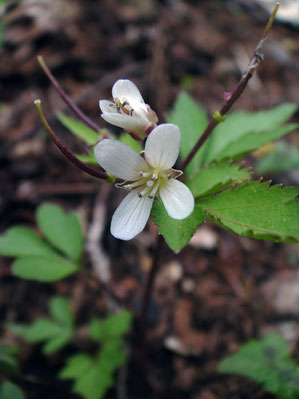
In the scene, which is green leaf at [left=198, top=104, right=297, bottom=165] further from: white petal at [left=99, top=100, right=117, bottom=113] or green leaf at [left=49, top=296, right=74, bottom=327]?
green leaf at [left=49, top=296, right=74, bottom=327]

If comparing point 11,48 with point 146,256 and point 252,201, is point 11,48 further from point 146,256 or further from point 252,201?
point 252,201

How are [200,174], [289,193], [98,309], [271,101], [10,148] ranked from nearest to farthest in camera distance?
[289,193] → [200,174] → [98,309] → [10,148] → [271,101]

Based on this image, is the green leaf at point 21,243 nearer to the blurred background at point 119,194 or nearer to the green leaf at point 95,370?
the blurred background at point 119,194

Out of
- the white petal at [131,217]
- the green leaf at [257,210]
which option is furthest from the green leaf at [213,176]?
the white petal at [131,217]

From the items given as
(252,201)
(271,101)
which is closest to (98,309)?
(252,201)

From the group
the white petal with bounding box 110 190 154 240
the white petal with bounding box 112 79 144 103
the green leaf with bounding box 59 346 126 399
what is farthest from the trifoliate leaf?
the white petal with bounding box 112 79 144 103
